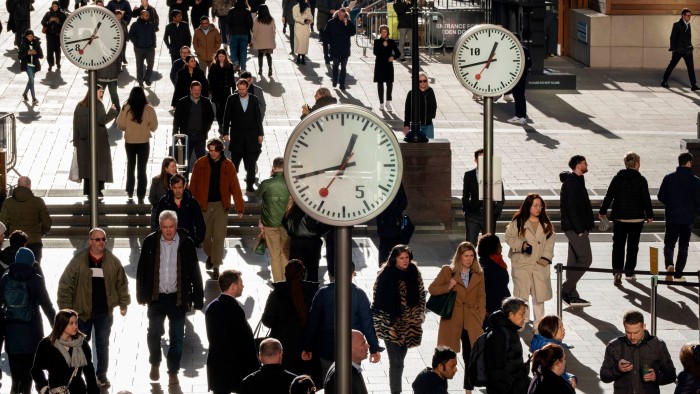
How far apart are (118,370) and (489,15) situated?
2305 cm

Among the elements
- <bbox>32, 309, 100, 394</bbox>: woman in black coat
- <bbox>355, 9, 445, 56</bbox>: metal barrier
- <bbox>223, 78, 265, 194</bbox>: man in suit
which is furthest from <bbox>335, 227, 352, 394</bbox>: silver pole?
<bbox>355, 9, 445, 56</bbox>: metal barrier

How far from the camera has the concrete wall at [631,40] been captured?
119 feet

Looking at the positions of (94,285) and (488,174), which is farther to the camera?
(488,174)

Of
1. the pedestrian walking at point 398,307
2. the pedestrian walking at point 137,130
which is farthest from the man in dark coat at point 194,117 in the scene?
the pedestrian walking at point 398,307

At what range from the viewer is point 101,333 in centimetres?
1570

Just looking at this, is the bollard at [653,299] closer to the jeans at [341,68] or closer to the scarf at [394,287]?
the scarf at [394,287]

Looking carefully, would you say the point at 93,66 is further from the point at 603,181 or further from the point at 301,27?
the point at 301,27

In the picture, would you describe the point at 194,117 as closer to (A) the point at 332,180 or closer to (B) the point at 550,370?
(B) the point at 550,370

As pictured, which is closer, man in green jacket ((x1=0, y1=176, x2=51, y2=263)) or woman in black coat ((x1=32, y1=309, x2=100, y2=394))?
woman in black coat ((x1=32, y1=309, x2=100, y2=394))

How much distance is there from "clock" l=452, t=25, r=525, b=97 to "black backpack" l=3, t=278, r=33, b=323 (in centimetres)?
473

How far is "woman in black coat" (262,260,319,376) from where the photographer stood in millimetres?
14406

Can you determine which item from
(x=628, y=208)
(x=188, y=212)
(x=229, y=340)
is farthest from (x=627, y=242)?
(x=229, y=340)

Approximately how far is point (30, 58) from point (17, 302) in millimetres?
16102

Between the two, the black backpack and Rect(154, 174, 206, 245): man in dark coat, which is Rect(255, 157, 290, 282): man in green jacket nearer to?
Rect(154, 174, 206, 245): man in dark coat
